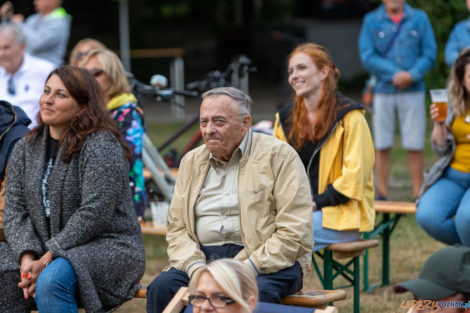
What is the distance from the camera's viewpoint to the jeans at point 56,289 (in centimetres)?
412

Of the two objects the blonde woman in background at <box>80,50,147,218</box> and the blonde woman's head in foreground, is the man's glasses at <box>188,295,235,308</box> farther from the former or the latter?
the blonde woman in background at <box>80,50,147,218</box>

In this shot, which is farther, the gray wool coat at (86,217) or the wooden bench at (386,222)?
the wooden bench at (386,222)

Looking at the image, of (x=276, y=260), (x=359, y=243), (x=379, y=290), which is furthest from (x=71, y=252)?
(x=379, y=290)

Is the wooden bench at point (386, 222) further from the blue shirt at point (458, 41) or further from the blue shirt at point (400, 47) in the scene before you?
the blue shirt at point (400, 47)

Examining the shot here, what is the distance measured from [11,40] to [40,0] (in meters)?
2.52

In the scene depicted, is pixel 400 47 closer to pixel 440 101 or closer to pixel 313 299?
pixel 440 101

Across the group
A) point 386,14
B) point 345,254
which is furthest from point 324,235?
point 386,14

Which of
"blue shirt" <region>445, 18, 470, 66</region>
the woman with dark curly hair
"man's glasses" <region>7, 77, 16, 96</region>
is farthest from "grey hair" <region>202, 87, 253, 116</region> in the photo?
"blue shirt" <region>445, 18, 470, 66</region>

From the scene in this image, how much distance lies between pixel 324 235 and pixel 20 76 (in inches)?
131

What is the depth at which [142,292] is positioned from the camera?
14.9ft

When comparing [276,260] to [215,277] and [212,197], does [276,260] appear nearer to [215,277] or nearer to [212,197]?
[212,197]

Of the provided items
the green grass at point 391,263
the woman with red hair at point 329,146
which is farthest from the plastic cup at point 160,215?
the woman with red hair at point 329,146

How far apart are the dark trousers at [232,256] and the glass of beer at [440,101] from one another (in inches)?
59.4

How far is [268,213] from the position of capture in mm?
4094
